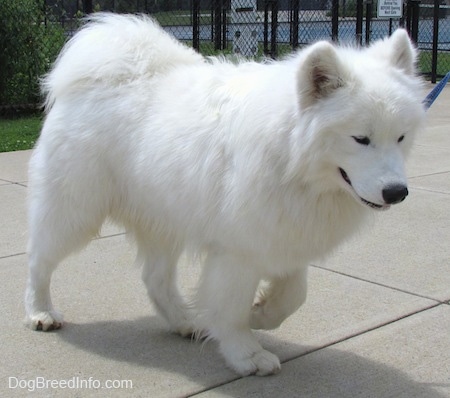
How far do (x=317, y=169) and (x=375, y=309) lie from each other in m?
1.48

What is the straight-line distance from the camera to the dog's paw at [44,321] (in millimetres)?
4195

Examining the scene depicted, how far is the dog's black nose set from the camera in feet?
10.1

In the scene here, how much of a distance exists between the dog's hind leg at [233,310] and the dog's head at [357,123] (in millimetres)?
650

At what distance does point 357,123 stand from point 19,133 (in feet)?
27.7

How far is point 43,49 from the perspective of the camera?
13031 mm

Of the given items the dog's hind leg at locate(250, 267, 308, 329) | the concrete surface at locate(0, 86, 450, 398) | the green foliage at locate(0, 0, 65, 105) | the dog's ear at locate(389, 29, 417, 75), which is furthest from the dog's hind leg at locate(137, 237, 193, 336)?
the green foliage at locate(0, 0, 65, 105)

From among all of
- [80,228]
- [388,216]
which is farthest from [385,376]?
[388,216]

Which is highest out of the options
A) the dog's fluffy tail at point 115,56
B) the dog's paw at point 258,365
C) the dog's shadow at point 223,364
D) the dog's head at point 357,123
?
the dog's fluffy tail at point 115,56

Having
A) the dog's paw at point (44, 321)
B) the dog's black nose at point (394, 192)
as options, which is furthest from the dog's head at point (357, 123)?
the dog's paw at point (44, 321)

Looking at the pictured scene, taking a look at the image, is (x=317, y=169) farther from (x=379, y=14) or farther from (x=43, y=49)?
(x=379, y=14)

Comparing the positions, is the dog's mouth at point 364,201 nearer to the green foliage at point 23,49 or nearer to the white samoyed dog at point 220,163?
the white samoyed dog at point 220,163

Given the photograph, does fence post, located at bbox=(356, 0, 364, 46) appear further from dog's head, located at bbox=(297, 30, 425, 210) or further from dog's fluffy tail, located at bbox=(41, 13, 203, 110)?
dog's head, located at bbox=(297, 30, 425, 210)

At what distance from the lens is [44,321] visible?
4.20 m

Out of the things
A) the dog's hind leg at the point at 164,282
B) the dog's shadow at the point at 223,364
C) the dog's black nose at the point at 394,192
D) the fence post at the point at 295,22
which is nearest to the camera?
the dog's black nose at the point at 394,192
